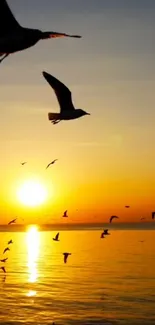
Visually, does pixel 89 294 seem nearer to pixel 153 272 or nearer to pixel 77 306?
pixel 77 306

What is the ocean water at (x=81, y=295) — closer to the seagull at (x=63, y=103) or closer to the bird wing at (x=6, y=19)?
the seagull at (x=63, y=103)

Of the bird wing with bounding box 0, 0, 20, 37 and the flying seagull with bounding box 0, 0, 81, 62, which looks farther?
the bird wing with bounding box 0, 0, 20, 37

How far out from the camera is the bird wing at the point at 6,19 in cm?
760

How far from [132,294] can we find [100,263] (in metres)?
23.9

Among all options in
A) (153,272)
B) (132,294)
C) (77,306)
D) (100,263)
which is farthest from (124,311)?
(100,263)

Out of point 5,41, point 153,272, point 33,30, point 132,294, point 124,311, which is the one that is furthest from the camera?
point 153,272

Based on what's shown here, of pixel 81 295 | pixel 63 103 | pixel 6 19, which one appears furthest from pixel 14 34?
pixel 81 295

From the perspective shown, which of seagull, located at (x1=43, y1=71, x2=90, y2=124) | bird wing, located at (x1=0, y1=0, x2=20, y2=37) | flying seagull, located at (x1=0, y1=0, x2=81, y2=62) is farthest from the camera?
seagull, located at (x1=43, y1=71, x2=90, y2=124)

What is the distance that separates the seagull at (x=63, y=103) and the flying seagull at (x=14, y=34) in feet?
16.1

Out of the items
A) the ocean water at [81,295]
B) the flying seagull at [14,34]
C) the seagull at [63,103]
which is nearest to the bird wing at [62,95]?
the seagull at [63,103]

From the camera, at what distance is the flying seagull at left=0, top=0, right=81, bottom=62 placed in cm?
730

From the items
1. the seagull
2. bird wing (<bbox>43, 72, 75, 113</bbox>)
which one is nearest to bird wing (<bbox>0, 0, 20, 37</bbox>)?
the seagull

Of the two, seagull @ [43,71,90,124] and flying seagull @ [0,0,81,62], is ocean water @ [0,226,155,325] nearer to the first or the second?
seagull @ [43,71,90,124]

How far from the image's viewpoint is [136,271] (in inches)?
1998
